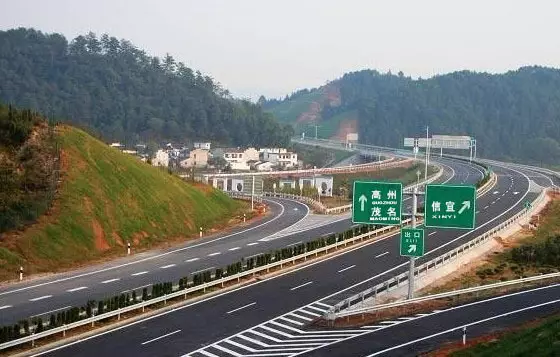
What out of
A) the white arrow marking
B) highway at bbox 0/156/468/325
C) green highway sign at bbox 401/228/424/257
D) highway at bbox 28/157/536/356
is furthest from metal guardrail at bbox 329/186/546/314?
highway at bbox 0/156/468/325

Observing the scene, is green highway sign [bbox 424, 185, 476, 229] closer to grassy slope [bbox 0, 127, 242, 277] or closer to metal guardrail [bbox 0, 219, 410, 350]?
metal guardrail [bbox 0, 219, 410, 350]

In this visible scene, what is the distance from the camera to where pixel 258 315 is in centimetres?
3862

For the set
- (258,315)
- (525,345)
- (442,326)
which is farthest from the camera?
(258,315)

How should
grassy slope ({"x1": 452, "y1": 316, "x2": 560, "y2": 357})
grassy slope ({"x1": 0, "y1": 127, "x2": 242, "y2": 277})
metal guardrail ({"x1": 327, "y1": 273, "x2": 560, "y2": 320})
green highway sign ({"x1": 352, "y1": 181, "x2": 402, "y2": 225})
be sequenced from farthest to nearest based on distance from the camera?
grassy slope ({"x1": 0, "y1": 127, "x2": 242, "y2": 277}), green highway sign ({"x1": 352, "y1": 181, "x2": 402, "y2": 225}), metal guardrail ({"x1": 327, "y1": 273, "x2": 560, "y2": 320}), grassy slope ({"x1": 452, "y1": 316, "x2": 560, "y2": 357})

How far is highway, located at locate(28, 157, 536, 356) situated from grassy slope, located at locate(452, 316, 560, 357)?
22.8ft

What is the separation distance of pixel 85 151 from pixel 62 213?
1027 cm

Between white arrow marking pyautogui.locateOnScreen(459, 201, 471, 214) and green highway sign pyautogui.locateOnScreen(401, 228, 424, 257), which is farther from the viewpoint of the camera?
green highway sign pyautogui.locateOnScreen(401, 228, 424, 257)

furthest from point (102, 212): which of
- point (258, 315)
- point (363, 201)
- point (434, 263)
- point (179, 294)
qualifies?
point (434, 263)

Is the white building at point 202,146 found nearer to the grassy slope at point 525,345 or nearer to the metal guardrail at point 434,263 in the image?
the metal guardrail at point 434,263

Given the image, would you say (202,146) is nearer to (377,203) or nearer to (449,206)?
(377,203)

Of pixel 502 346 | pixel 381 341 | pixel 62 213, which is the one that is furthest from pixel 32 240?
pixel 502 346

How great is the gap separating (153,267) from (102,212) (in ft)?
26.6

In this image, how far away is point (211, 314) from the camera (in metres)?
38.6

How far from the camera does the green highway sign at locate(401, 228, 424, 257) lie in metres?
42.1
